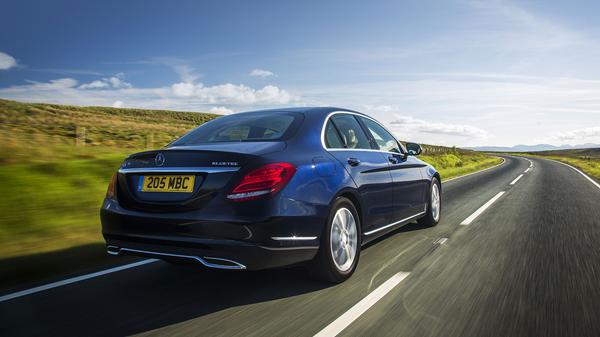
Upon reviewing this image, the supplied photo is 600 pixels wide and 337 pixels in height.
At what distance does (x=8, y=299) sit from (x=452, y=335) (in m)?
3.31

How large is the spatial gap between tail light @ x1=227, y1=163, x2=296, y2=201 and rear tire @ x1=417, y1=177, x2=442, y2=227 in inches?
147

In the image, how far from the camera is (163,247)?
11.5 ft

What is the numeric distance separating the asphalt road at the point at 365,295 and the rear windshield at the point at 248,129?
4.12 feet

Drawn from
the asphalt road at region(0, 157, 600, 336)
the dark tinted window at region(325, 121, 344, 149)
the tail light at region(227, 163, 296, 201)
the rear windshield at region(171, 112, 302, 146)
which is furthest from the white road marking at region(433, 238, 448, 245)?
the tail light at region(227, 163, 296, 201)

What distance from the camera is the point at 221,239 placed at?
11.0 feet

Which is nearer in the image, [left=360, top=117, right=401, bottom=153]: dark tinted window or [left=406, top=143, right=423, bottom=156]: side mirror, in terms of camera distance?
[left=360, top=117, right=401, bottom=153]: dark tinted window

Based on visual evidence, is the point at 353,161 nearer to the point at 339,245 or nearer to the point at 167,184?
the point at 339,245

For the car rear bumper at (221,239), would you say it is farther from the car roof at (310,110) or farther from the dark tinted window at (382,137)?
the dark tinted window at (382,137)

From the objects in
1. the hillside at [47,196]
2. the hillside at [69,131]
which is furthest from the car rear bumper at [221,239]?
the hillside at [69,131]

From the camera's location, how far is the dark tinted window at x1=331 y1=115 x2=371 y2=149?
184 inches

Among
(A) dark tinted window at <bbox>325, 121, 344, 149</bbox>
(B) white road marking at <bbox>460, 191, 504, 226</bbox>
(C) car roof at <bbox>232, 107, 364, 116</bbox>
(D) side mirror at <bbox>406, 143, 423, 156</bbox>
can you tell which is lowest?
(B) white road marking at <bbox>460, 191, 504, 226</bbox>

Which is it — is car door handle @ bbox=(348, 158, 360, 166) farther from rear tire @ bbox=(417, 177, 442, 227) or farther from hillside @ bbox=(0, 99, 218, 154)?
hillside @ bbox=(0, 99, 218, 154)

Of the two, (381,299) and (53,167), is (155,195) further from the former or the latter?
(53,167)

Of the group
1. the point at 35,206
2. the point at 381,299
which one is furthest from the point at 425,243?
the point at 35,206
